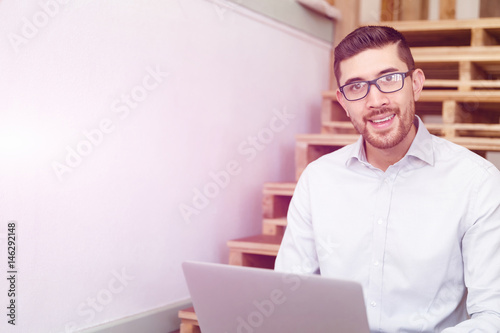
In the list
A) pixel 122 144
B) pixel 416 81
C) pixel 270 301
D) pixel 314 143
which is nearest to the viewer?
pixel 270 301

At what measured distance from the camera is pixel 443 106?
2613 millimetres

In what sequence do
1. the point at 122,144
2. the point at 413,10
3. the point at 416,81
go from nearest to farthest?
the point at 416,81, the point at 122,144, the point at 413,10

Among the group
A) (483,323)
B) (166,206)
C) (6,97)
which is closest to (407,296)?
(483,323)

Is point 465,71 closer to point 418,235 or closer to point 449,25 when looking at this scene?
Answer: point 449,25

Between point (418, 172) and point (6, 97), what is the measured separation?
1.12 meters

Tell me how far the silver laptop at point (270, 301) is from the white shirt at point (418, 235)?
469 millimetres

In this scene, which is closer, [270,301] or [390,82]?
[270,301]

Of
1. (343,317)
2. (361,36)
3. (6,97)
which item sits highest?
(361,36)

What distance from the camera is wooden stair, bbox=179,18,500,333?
8.11 ft

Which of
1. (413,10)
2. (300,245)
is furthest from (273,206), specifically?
(413,10)

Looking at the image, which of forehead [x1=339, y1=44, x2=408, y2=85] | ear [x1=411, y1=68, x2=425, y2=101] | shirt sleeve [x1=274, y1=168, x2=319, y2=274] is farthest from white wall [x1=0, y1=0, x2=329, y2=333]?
ear [x1=411, y1=68, x2=425, y2=101]

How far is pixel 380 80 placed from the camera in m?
1.65

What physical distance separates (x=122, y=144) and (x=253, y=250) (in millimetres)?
702

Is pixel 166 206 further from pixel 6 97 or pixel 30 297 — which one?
pixel 6 97
